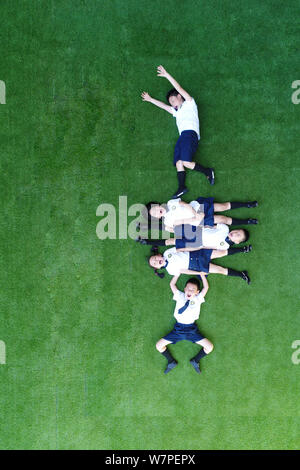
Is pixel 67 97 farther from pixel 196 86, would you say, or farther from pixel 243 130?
pixel 243 130

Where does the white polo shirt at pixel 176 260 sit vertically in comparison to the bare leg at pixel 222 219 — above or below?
below

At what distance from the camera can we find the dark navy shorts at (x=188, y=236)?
12.3ft

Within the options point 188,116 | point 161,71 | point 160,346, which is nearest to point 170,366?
point 160,346

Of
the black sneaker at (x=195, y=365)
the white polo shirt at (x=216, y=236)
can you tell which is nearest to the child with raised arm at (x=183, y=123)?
the white polo shirt at (x=216, y=236)

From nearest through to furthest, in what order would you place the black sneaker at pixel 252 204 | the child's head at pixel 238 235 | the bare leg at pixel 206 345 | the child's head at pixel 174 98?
the child's head at pixel 174 98 < the child's head at pixel 238 235 < the black sneaker at pixel 252 204 < the bare leg at pixel 206 345

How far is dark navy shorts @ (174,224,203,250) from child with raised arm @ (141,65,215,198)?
454mm

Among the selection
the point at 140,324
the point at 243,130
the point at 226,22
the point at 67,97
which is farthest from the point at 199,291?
the point at 226,22

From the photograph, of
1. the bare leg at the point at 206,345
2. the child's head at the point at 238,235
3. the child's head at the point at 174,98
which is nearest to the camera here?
the child's head at the point at 174,98

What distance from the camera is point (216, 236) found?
147 inches

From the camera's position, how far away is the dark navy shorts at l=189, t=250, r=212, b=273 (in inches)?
148

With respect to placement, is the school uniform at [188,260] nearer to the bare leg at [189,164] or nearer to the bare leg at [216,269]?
the bare leg at [216,269]

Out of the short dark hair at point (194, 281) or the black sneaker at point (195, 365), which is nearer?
the short dark hair at point (194, 281)

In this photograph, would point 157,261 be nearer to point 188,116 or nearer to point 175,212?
point 175,212

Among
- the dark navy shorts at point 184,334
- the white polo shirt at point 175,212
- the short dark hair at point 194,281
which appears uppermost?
the white polo shirt at point 175,212
